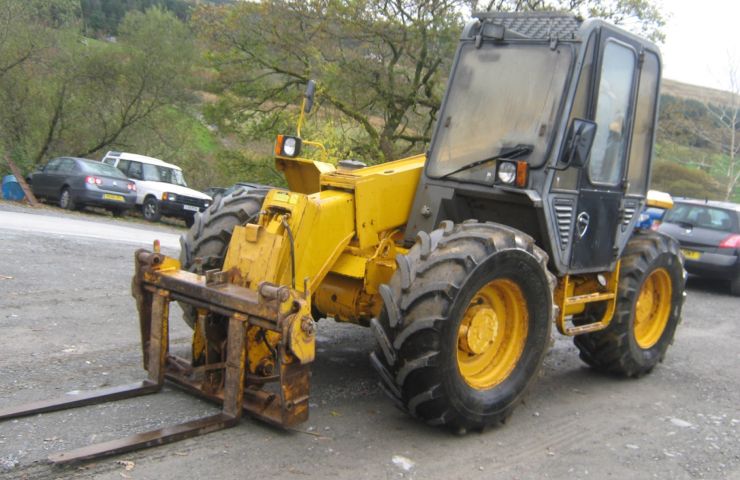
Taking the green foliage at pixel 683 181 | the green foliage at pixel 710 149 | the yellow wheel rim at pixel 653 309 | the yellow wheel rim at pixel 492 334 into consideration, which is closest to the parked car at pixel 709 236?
the yellow wheel rim at pixel 653 309

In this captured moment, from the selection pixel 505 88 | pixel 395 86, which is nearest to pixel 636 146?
pixel 505 88

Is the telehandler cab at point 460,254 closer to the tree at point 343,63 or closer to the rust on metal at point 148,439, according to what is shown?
the rust on metal at point 148,439

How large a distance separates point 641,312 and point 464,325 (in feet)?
9.32

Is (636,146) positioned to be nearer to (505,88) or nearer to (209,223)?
(505,88)

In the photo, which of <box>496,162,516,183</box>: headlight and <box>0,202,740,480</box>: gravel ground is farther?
<box>496,162,516,183</box>: headlight

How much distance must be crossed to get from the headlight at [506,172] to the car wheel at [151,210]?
17.2 m

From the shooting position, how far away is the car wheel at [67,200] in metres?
19.8

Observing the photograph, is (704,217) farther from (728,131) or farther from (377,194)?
(728,131)

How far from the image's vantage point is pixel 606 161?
604 centimetres

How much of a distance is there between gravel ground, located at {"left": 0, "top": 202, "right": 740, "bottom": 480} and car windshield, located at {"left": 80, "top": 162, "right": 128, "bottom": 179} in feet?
41.1

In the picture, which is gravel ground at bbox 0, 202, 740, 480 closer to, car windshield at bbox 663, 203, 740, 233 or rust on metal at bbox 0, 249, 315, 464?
rust on metal at bbox 0, 249, 315, 464

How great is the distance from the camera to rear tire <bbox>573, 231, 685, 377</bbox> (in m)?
6.41

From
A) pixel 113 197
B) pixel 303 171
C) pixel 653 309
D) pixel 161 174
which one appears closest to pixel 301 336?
pixel 303 171

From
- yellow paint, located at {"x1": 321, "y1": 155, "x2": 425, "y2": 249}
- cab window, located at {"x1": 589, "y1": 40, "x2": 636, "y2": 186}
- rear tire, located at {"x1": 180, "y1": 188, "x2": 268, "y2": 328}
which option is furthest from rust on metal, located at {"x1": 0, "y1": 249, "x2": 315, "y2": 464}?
cab window, located at {"x1": 589, "y1": 40, "x2": 636, "y2": 186}
